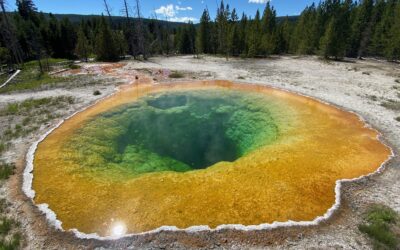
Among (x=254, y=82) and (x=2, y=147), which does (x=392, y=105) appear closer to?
(x=254, y=82)

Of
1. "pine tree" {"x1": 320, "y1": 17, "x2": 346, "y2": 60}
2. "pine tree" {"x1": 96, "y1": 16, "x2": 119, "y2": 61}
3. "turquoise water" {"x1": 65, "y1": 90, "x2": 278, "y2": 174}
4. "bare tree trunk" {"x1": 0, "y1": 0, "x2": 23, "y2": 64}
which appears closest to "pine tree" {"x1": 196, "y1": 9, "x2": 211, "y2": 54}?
"pine tree" {"x1": 96, "y1": 16, "x2": 119, "y2": 61}

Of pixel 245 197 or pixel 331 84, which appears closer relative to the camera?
pixel 245 197

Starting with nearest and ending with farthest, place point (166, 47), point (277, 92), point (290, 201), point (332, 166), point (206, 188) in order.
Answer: point (290, 201), point (206, 188), point (332, 166), point (277, 92), point (166, 47)

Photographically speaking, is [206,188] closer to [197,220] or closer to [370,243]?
[197,220]

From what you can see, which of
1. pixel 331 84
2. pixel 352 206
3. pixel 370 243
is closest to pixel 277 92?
pixel 331 84

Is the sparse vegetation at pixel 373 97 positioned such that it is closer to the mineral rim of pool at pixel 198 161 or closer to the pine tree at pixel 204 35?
the mineral rim of pool at pixel 198 161

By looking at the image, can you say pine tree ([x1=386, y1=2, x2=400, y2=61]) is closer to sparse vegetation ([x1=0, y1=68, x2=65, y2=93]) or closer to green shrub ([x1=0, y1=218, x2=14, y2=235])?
sparse vegetation ([x1=0, y1=68, x2=65, y2=93])

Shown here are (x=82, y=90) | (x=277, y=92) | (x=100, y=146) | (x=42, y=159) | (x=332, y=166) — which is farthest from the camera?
(x=82, y=90)
